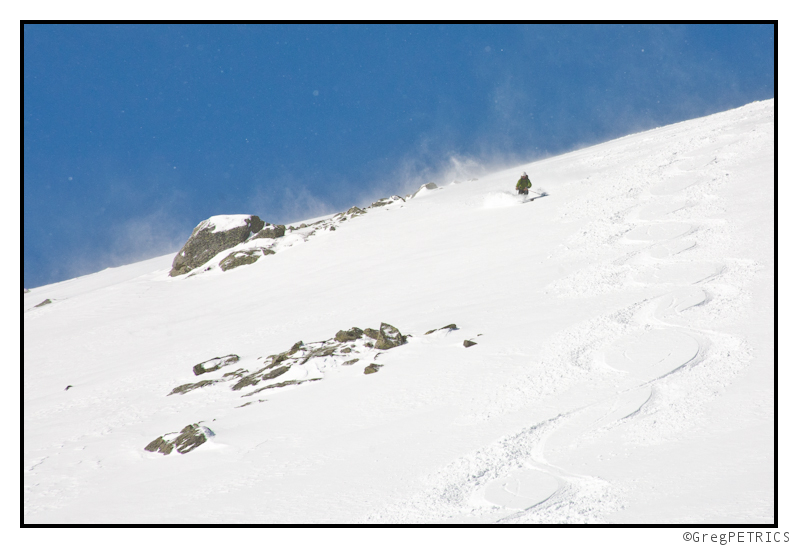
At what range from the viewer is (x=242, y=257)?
72.7ft

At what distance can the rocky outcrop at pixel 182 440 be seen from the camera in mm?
7512

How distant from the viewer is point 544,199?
19891 millimetres

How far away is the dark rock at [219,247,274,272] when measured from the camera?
2192 cm

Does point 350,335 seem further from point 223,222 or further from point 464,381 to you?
point 223,222

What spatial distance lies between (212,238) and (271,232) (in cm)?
252

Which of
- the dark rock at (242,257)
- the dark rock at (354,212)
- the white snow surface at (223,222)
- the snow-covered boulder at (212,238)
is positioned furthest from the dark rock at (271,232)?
the dark rock at (354,212)

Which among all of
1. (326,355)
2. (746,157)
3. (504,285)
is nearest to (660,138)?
(746,157)

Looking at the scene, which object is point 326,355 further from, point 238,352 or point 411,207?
point 411,207

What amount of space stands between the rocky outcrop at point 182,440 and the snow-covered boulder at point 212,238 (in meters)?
16.2

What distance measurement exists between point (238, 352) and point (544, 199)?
12.2m

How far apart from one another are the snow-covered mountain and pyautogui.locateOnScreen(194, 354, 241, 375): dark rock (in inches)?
1.9

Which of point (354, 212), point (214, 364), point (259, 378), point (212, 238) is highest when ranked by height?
point (354, 212)

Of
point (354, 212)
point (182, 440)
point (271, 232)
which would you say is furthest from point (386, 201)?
point (182, 440)

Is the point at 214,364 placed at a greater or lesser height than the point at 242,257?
lesser
